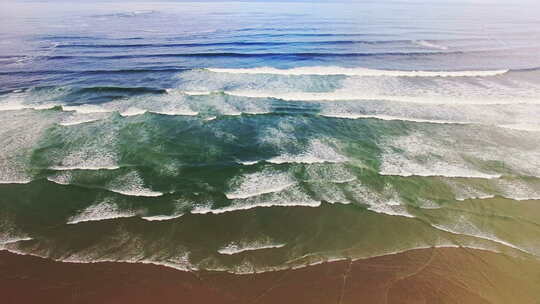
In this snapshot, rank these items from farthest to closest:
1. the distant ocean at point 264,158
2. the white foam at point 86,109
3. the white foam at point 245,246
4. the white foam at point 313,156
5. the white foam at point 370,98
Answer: the white foam at point 370,98 → the white foam at point 86,109 → the white foam at point 313,156 → the distant ocean at point 264,158 → the white foam at point 245,246

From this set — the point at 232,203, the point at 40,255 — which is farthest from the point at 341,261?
the point at 40,255

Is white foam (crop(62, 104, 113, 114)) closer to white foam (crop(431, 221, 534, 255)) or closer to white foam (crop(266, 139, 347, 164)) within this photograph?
white foam (crop(266, 139, 347, 164))

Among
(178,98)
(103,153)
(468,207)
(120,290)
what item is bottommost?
(120,290)

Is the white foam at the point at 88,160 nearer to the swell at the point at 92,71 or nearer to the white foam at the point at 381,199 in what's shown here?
the white foam at the point at 381,199

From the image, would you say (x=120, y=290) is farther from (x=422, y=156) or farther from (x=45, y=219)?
(x=422, y=156)

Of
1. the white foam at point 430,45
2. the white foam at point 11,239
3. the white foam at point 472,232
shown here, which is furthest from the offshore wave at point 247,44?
the white foam at point 472,232

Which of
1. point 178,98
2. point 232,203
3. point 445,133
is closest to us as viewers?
point 232,203

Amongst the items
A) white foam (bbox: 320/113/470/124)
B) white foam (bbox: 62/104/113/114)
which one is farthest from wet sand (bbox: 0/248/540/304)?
white foam (bbox: 62/104/113/114)
